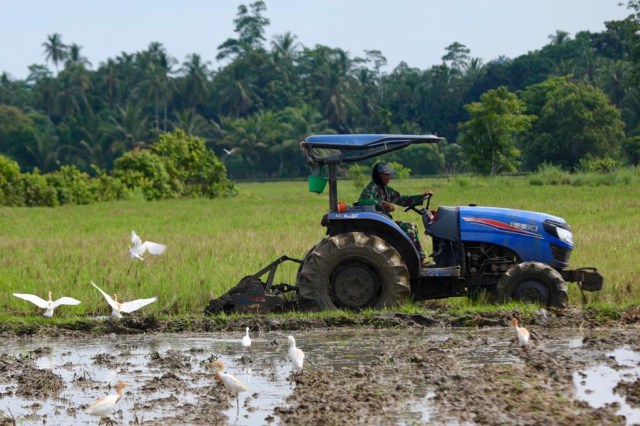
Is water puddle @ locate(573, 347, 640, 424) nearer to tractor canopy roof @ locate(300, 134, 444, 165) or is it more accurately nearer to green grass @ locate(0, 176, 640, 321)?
green grass @ locate(0, 176, 640, 321)

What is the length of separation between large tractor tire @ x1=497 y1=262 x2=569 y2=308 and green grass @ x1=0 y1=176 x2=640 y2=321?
1.16 feet

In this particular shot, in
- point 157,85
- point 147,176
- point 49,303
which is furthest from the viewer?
point 157,85

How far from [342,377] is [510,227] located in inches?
137

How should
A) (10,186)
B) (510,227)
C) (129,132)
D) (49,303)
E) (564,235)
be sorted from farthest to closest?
(129,132)
(10,186)
(49,303)
(564,235)
(510,227)

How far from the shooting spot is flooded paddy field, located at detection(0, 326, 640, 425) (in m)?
6.86

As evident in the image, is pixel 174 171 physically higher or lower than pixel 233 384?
higher

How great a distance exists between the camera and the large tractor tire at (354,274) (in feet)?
35.2

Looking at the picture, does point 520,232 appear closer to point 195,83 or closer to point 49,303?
point 49,303

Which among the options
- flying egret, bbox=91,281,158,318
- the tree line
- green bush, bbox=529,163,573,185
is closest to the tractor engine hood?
flying egret, bbox=91,281,158,318

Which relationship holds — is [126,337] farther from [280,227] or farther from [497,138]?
[497,138]

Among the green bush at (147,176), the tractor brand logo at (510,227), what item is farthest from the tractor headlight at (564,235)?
the green bush at (147,176)

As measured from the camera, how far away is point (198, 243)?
1877 centimetres

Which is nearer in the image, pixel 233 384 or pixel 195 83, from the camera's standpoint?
pixel 233 384

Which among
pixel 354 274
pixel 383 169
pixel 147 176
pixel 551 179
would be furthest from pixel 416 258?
pixel 147 176
